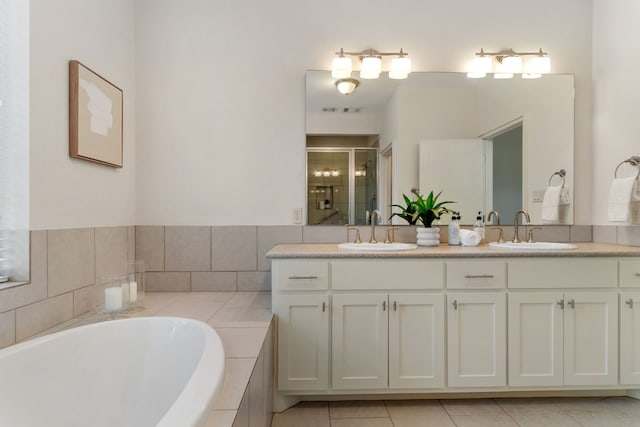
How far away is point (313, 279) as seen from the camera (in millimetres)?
1939

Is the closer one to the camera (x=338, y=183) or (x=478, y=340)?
(x=478, y=340)

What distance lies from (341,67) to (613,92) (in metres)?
1.82

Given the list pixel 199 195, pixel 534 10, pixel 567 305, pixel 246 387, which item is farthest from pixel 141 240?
pixel 534 10

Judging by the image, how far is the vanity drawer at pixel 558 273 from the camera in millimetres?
1973

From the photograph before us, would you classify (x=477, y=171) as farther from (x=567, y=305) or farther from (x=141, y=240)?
(x=141, y=240)

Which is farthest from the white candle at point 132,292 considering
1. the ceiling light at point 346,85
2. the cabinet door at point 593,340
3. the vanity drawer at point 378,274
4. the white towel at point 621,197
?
the white towel at point 621,197

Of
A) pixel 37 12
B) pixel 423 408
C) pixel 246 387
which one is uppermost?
pixel 37 12

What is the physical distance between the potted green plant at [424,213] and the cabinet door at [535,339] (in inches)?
22.0

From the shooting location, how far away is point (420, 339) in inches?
76.9

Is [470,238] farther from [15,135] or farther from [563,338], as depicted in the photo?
[15,135]

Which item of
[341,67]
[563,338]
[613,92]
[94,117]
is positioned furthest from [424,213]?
[94,117]

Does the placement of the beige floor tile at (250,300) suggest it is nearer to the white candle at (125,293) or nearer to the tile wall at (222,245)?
the tile wall at (222,245)

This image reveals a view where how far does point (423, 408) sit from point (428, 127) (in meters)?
1.76

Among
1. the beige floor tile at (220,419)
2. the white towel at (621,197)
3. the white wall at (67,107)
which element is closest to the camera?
the beige floor tile at (220,419)
